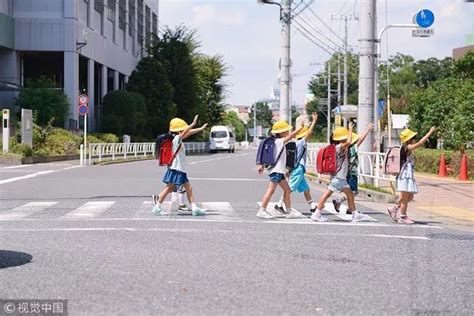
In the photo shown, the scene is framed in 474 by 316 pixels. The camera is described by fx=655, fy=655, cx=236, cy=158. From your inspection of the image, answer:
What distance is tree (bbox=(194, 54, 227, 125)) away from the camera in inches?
2714

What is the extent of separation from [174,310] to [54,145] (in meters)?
31.1

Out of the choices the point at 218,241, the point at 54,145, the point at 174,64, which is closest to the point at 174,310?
the point at 218,241

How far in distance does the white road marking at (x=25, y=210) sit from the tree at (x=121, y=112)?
33.3 meters

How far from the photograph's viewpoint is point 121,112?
47031 mm

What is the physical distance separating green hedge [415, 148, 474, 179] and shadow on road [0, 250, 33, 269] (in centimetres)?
1923

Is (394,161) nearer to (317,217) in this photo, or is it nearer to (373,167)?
(317,217)

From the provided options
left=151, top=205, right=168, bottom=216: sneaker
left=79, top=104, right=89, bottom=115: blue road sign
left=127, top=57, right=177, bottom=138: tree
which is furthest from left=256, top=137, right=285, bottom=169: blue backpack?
left=127, top=57, right=177, bottom=138: tree

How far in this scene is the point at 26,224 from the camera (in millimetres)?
10375

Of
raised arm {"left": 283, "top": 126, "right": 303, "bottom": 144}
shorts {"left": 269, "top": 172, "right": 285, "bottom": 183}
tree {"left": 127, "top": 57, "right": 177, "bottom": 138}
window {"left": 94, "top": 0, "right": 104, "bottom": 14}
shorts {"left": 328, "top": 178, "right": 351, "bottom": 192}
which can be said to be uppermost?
window {"left": 94, "top": 0, "right": 104, "bottom": 14}

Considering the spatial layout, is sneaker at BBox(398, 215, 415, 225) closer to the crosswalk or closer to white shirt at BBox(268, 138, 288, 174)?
the crosswalk

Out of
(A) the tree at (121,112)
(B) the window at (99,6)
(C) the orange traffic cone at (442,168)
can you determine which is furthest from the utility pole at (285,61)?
Answer: (B) the window at (99,6)

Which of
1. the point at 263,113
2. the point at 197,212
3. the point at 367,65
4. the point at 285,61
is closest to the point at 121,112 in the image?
the point at 285,61

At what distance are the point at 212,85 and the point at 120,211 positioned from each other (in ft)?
193

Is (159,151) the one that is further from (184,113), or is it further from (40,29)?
(184,113)
